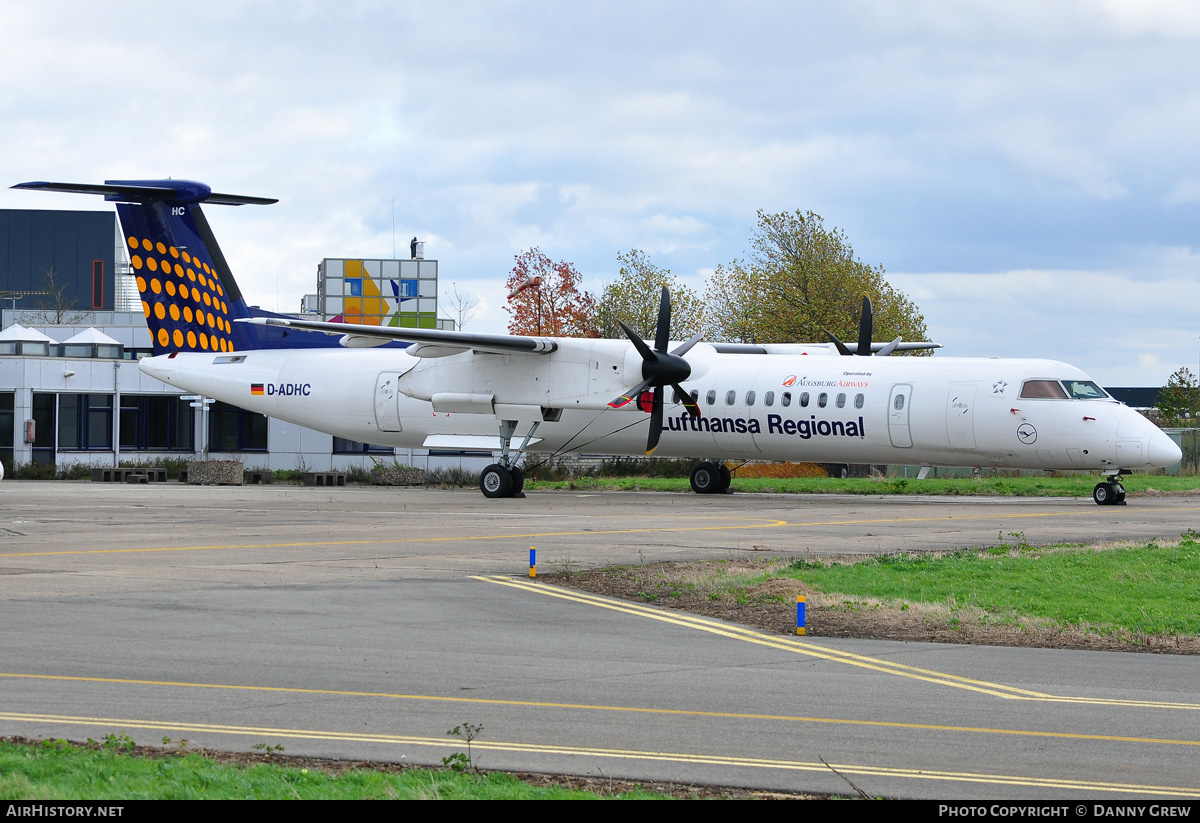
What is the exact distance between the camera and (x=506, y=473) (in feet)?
104

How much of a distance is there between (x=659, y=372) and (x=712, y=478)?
6.11 m

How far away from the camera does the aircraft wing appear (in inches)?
1144

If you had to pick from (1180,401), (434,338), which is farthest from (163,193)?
(1180,401)

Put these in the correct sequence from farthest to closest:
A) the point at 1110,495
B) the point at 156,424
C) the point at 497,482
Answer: the point at 156,424 → the point at 497,482 → the point at 1110,495

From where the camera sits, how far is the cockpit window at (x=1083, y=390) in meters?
28.0

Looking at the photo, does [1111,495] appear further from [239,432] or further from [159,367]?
[239,432]

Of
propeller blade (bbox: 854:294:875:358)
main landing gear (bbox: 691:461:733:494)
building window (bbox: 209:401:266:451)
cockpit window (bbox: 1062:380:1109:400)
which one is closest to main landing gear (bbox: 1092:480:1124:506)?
cockpit window (bbox: 1062:380:1109:400)

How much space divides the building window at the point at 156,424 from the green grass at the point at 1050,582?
39.3 meters

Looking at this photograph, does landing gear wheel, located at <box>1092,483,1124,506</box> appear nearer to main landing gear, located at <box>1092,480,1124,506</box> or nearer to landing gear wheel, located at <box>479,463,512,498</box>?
main landing gear, located at <box>1092,480,1124,506</box>

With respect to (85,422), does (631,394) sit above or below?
above

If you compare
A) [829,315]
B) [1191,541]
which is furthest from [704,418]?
[829,315]

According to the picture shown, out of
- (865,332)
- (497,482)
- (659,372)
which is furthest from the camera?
(865,332)

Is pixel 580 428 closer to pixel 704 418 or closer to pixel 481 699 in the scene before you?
pixel 704 418

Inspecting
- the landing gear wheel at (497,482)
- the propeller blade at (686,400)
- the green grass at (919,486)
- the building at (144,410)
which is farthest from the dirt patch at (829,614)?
the building at (144,410)
